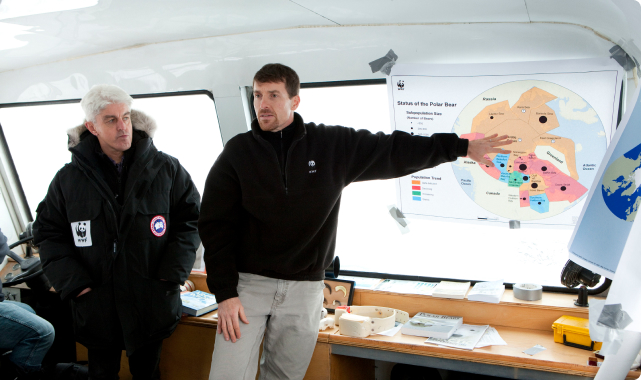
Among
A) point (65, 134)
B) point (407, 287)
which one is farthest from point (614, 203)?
point (65, 134)

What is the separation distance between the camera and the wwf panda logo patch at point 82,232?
7.88ft

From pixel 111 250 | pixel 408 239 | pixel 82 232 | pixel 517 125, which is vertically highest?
pixel 517 125

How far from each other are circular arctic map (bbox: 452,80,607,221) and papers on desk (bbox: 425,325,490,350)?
0.66 m

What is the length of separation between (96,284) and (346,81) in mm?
1818

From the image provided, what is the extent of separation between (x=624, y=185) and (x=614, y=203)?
0.19 ft

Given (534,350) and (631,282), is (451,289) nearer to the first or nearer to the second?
(534,350)

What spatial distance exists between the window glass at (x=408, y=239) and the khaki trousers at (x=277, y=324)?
1.11 m

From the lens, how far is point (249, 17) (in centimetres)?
251

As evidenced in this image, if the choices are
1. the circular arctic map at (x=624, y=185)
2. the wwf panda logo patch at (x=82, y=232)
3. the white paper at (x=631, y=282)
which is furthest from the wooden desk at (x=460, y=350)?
the white paper at (x=631, y=282)

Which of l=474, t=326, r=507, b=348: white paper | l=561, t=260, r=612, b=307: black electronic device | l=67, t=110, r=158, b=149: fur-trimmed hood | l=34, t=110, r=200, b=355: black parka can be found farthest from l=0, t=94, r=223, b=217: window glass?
l=561, t=260, r=612, b=307: black electronic device

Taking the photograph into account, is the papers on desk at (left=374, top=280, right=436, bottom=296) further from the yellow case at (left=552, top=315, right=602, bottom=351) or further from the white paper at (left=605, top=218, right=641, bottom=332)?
the white paper at (left=605, top=218, right=641, bottom=332)

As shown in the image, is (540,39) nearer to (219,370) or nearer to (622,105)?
(622,105)

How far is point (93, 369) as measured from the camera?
249 cm

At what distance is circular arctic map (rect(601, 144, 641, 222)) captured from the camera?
1.11 m
